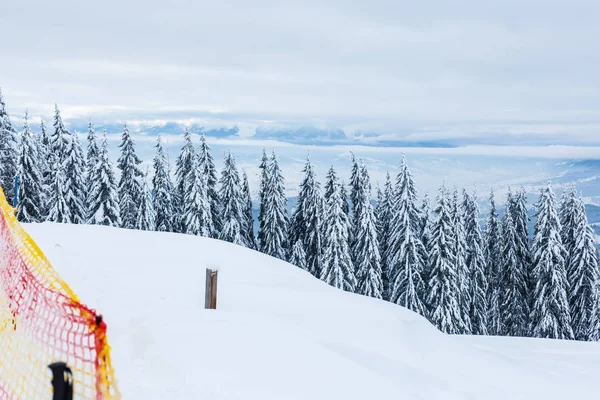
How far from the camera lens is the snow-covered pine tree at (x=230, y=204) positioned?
40.3 meters

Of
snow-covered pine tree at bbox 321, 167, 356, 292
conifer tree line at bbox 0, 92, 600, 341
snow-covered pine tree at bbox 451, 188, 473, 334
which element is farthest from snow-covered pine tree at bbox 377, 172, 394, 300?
snow-covered pine tree at bbox 321, 167, 356, 292

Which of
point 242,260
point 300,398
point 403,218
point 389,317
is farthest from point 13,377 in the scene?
point 403,218

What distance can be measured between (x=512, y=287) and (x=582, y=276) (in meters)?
5.86

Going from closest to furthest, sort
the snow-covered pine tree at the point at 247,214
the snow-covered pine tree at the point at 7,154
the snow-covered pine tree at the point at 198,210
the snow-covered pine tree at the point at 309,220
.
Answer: the snow-covered pine tree at the point at 7,154
the snow-covered pine tree at the point at 198,210
the snow-covered pine tree at the point at 309,220
the snow-covered pine tree at the point at 247,214

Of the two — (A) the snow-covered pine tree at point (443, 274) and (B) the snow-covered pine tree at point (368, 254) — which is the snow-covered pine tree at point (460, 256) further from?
(B) the snow-covered pine tree at point (368, 254)

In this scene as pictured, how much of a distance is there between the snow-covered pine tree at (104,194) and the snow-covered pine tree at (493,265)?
31.8 m

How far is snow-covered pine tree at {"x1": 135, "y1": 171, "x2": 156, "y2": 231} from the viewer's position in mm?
38031

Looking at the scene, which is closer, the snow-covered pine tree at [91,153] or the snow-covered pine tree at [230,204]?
the snow-covered pine tree at [91,153]

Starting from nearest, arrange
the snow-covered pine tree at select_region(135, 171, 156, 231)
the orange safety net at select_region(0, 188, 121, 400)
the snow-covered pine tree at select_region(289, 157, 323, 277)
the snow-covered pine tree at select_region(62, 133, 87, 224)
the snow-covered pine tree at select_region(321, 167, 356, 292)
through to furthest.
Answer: the orange safety net at select_region(0, 188, 121, 400) < the snow-covered pine tree at select_region(321, 167, 356, 292) < the snow-covered pine tree at select_region(62, 133, 87, 224) < the snow-covered pine tree at select_region(135, 171, 156, 231) < the snow-covered pine tree at select_region(289, 157, 323, 277)

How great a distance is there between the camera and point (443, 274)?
35.8 meters

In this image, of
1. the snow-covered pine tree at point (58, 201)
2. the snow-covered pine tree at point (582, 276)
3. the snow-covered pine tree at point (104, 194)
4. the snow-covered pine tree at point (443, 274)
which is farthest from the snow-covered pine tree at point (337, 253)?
the snow-covered pine tree at point (58, 201)

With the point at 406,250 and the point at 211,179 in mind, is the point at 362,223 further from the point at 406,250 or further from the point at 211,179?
the point at 211,179

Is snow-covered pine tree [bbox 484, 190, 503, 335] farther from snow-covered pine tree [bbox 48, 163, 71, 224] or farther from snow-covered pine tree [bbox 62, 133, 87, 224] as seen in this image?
snow-covered pine tree [bbox 48, 163, 71, 224]

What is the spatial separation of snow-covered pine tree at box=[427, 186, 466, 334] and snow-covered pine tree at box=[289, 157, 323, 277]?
8.63 m
